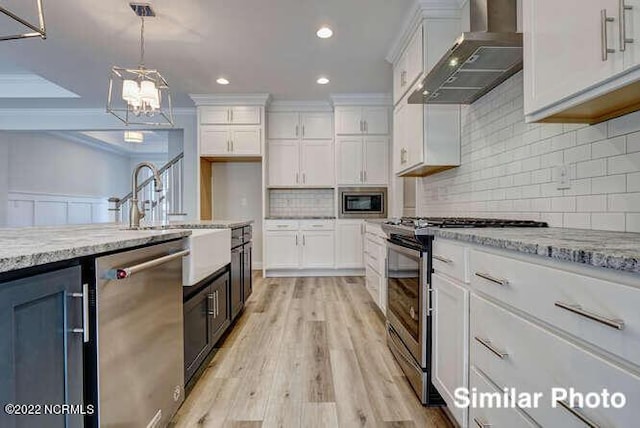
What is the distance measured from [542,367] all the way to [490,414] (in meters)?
0.39

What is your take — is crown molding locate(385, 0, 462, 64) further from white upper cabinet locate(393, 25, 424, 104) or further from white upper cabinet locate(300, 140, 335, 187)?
white upper cabinet locate(300, 140, 335, 187)

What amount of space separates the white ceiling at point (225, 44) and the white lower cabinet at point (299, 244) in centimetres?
199

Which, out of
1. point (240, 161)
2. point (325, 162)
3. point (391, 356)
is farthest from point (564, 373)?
point (240, 161)

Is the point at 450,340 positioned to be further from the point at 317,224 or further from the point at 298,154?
the point at 298,154

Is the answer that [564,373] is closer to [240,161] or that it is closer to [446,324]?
[446,324]

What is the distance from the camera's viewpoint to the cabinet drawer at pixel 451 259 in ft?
4.63

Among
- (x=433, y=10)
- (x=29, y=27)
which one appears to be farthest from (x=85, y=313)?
(x=433, y=10)

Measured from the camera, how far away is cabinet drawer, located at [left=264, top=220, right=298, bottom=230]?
513 cm

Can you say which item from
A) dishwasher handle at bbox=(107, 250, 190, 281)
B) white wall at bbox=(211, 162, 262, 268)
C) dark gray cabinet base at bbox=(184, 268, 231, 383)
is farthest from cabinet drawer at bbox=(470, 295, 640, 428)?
Answer: white wall at bbox=(211, 162, 262, 268)

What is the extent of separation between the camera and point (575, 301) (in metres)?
0.82

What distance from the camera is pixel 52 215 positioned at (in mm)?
7816

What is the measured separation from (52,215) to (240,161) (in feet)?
17.5

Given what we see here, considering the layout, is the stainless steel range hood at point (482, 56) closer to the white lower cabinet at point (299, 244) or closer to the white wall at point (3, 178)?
the white lower cabinet at point (299, 244)

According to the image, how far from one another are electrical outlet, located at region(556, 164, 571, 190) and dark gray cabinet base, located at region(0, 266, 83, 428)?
204 cm
